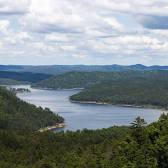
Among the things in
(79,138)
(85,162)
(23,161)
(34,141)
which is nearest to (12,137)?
(34,141)

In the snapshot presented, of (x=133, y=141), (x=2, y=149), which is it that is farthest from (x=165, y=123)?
(x=2, y=149)

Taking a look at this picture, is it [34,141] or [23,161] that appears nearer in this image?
[23,161]

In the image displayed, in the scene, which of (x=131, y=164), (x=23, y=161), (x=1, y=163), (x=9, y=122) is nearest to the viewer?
(x=131, y=164)

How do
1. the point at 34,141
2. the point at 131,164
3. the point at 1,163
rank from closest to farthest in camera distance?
the point at 131,164, the point at 1,163, the point at 34,141

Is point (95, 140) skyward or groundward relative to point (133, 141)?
groundward

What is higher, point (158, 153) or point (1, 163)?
point (158, 153)

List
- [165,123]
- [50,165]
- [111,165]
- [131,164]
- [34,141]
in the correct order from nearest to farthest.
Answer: [131,164]
[111,165]
[165,123]
[50,165]
[34,141]

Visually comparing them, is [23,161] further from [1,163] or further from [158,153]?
[158,153]

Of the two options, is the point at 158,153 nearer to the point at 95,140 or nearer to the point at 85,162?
the point at 85,162

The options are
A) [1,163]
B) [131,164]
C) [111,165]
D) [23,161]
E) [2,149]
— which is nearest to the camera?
[131,164]
